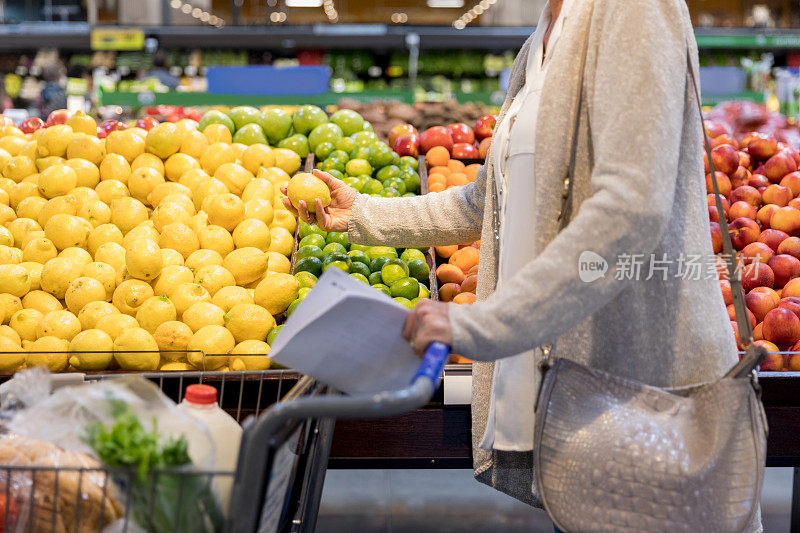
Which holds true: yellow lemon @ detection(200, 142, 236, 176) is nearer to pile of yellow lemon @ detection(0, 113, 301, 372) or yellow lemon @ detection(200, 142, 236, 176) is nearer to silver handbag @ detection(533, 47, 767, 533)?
pile of yellow lemon @ detection(0, 113, 301, 372)

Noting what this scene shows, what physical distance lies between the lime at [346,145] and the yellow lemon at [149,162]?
68 cm

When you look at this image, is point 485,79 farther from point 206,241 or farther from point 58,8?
point 206,241

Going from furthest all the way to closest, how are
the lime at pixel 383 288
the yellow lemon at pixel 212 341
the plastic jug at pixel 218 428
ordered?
1. the lime at pixel 383 288
2. the yellow lemon at pixel 212 341
3. the plastic jug at pixel 218 428

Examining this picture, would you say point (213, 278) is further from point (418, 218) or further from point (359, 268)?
point (418, 218)

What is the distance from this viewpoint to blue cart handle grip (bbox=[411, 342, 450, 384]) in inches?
39.2

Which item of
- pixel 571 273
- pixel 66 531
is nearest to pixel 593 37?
pixel 571 273

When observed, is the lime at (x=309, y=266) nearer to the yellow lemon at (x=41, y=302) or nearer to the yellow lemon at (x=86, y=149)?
the yellow lemon at (x=41, y=302)

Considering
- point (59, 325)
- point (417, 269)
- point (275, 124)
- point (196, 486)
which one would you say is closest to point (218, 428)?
point (196, 486)

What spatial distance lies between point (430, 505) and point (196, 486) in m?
2.09

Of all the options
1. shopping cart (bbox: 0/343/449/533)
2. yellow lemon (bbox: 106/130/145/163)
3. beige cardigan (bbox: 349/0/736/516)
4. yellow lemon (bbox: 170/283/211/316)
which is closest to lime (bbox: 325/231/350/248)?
yellow lemon (bbox: 170/283/211/316)

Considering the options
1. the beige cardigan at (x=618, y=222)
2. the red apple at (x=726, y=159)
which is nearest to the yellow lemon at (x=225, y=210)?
the beige cardigan at (x=618, y=222)

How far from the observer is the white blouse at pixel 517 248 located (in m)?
1.36

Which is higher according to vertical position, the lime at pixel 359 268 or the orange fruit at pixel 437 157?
the orange fruit at pixel 437 157

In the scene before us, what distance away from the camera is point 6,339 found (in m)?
1.99
